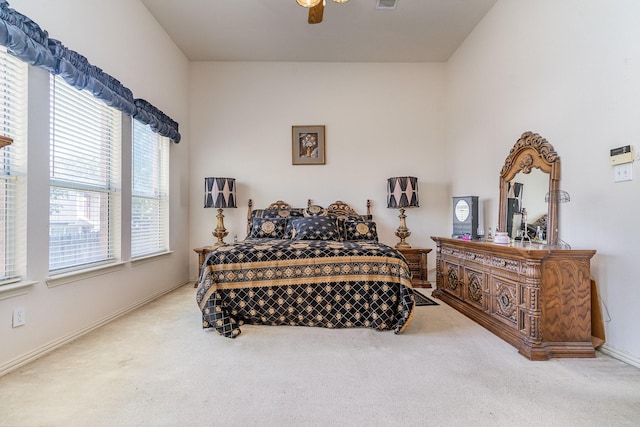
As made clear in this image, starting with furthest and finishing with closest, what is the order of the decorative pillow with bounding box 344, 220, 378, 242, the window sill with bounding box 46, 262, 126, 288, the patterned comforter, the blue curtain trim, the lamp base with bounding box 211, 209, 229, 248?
1. the lamp base with bounding box 211, 209, 229, 248
2. the decorative pillow with bounding box 344, 220, 378, 242
3. the blue curtain trim
4. the patterned comforter
5. the window sill with bounding box 46, 262, 126, 288

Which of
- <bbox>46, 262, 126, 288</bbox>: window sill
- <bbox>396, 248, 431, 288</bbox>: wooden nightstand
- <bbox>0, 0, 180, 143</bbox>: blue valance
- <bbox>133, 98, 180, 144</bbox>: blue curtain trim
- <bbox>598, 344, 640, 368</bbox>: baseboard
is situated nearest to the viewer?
<bbox>0, 0, 180, 143</bbox>: blue valance

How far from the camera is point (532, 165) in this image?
2818 mm

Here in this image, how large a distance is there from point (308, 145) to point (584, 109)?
10.6 ft

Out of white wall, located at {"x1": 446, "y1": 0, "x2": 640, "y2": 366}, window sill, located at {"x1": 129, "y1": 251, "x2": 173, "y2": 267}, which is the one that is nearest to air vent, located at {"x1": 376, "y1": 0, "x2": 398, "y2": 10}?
white wall, located at {"x1": 446, "y1": 0, "x2": 640, "y2": 366}

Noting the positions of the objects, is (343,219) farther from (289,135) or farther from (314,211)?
(289,135)

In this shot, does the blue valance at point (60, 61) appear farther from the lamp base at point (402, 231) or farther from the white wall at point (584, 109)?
the white wall at point (584, 109)

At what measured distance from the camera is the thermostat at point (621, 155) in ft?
6.47

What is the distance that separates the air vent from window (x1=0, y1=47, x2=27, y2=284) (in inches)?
129

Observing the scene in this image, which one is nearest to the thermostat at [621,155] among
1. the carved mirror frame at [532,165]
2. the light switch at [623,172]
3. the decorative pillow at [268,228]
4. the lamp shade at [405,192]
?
the light switch at [623,172]

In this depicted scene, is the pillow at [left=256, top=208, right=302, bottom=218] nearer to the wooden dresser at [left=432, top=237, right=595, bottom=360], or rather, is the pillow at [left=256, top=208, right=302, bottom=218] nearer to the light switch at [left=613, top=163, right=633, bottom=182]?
the wooden dresser at [left=432, top=237, right=595, bottom=360]

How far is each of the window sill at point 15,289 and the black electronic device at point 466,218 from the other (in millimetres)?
3789

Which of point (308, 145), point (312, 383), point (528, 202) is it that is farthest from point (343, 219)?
point (312, 383)

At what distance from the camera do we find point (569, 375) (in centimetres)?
183

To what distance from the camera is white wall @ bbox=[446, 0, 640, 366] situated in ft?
6.55
